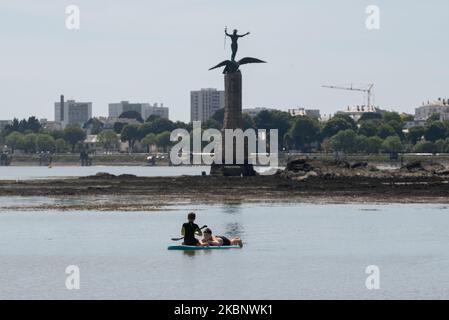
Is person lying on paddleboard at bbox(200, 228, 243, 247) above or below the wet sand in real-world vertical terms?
above

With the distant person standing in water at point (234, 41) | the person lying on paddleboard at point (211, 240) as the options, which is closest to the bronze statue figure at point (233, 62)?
the distant person standing in water at point (234, 41)

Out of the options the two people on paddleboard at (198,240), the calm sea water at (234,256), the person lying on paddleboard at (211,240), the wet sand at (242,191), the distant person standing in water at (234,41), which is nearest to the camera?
the calm sea water at (234,256)

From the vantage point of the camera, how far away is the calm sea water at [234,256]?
37312 mm

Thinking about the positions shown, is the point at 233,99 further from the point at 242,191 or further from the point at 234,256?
the point at 234,256

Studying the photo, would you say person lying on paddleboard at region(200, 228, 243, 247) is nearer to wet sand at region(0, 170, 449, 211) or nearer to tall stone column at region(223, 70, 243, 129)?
wet sand at region(0, 170, 449, 211)

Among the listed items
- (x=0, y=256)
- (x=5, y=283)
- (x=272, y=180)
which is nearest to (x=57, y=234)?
(x=0, y=256)

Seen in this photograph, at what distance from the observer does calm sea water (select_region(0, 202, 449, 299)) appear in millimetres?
37312

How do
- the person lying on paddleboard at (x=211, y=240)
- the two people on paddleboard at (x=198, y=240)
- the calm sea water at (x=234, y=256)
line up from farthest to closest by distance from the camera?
the person lying on paddleboard at (x=211, y=240) < the two people on paddleboard at (x=198, y=240) < the calm sea water at (x=234, y=256)

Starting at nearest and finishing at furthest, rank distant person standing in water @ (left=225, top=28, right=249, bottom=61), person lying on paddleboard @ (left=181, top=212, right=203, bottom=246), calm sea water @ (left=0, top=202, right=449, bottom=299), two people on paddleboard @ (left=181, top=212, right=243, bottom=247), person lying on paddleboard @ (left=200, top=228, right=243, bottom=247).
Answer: calm sea water @ (left=0, top=202, right=449, bottom=299)
person lying on paddleboard @ (left=181, top=212, right=203, bottom=246)
two people on paddleboard @ (left=181, top=212, right=243, bottom=247)
person lying on paddleboard @ (left=200, top=228, right=243, bottom=247)
distant person standing in water @ (left=225, top=28, right=249, bottom=61)

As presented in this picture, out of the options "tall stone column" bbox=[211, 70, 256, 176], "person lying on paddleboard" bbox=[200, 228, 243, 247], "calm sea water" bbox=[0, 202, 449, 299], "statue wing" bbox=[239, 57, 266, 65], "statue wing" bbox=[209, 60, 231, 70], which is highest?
"statue wing" bbox=[239, 57, 266, 65]

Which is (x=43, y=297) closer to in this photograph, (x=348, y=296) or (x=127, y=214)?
(x=348, y=296)

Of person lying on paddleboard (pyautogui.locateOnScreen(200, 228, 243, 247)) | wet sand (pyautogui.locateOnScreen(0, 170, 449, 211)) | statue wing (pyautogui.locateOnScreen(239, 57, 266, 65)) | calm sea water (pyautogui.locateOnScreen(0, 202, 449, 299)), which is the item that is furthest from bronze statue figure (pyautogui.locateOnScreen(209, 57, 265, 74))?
person lying on paddleboard (pyautogui.locateOnScreen(200, 228, 243, 247))

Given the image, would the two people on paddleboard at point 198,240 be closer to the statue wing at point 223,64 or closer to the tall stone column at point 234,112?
the statue wing at point 223,64

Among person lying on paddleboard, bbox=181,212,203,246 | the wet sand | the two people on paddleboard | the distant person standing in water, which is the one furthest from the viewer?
the distant person standing in water
